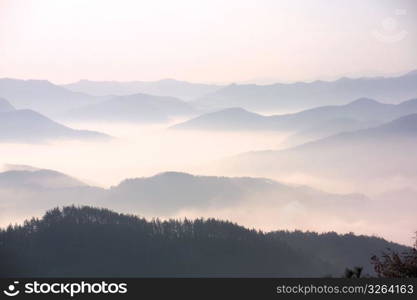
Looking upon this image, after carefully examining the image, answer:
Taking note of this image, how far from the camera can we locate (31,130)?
4887 inches

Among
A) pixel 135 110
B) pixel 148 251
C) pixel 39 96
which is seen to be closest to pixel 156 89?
pixel 135 110

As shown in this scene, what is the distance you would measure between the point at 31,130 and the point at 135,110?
26.2 metres

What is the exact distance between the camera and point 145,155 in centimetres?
11250

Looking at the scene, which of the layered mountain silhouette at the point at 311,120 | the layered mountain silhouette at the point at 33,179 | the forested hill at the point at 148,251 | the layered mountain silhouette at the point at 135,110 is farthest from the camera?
the layered mountain silhouette at the point at 135,110

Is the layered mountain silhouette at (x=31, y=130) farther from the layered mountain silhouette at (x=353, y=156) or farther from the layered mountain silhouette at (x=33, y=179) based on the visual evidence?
the layered mountain silhouette at (x=353, y=156)

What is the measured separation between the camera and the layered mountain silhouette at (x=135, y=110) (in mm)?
135625

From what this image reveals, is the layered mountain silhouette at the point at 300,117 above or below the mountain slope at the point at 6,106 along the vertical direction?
below

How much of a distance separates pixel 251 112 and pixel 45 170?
185 feet

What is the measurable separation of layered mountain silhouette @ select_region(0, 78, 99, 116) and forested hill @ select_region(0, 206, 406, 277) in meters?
70.3

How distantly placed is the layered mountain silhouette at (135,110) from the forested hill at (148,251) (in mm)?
87709

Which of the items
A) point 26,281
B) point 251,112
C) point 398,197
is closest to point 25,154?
point 251,112

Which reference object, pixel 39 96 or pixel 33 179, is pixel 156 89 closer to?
pixel 39 96

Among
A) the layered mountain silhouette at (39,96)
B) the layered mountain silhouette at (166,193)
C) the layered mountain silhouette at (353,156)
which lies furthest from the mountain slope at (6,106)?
the layered mountain silhouette at (353,156)

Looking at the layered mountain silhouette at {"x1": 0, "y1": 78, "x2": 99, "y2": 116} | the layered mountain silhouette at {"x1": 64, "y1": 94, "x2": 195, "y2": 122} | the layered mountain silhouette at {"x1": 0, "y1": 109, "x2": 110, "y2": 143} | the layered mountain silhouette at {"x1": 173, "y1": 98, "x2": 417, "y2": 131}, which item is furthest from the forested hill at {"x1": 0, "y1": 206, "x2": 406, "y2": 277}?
the layered mountain silhouette at {"x1": 64, "y1": 94, "x2": 195, "y2": 122}
